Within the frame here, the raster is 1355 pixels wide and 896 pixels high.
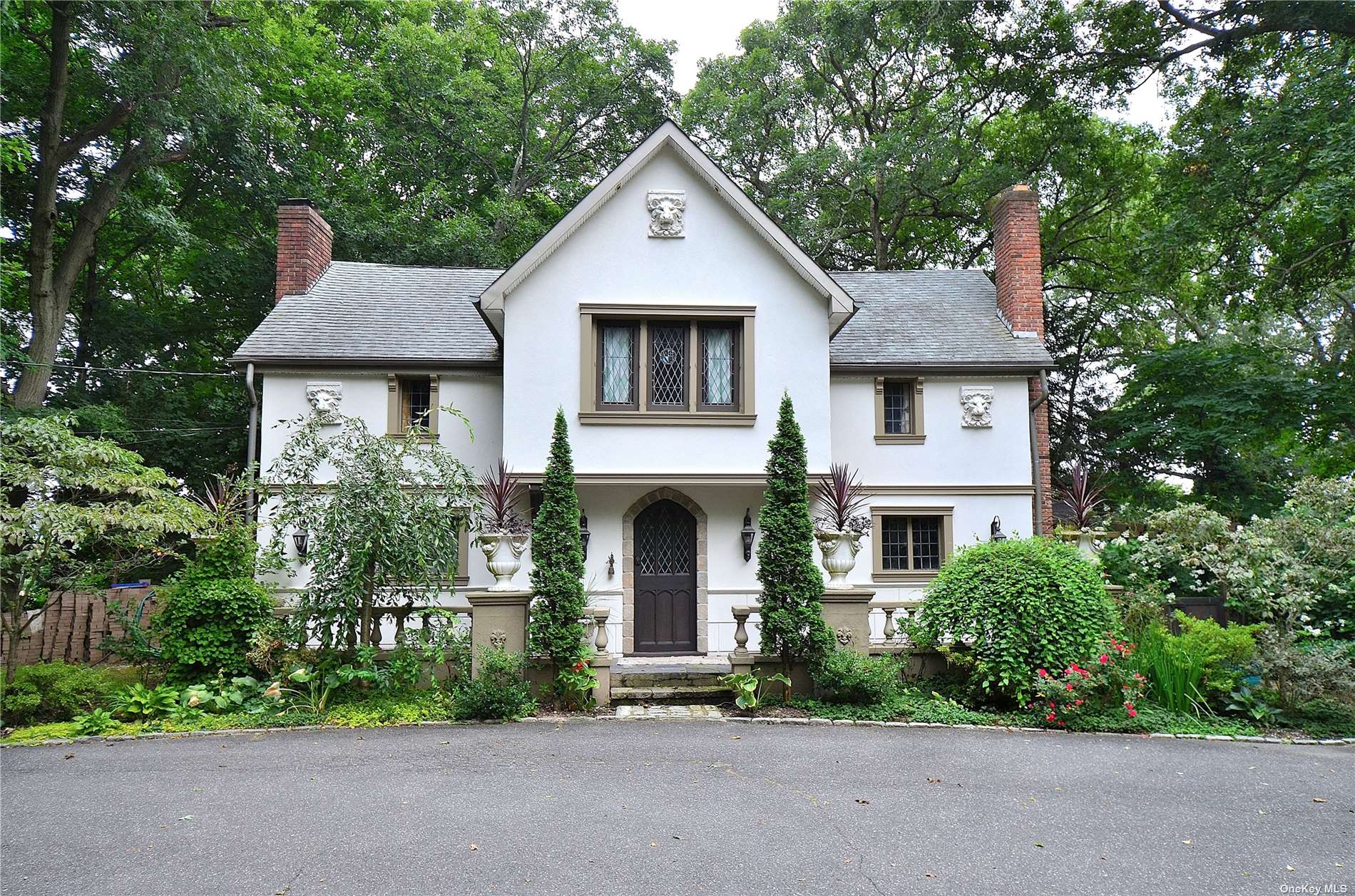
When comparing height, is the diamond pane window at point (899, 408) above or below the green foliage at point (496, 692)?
above

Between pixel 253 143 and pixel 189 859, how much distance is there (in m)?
22.4

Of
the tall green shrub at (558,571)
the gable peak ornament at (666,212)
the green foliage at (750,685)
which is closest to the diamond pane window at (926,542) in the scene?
the green foliage at (750,685)

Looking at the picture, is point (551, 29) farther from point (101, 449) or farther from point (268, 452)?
point (101, 449)

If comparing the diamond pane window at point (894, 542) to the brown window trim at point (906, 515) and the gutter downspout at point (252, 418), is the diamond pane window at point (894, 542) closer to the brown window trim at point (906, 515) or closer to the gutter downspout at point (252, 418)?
the brown window trim at point (906, 515)

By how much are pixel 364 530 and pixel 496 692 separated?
2.46m

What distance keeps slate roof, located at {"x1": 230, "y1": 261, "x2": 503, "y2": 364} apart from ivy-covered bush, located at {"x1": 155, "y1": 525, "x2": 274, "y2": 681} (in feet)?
16.4

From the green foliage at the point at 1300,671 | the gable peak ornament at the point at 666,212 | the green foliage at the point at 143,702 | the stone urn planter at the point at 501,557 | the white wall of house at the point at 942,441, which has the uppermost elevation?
the gable peak ornament at the point at 666,212

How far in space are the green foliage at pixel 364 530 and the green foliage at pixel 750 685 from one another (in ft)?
12.6

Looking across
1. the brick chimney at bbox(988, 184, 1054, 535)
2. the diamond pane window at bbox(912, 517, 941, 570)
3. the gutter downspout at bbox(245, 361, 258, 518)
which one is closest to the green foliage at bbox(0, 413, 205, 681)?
the gutter downspout at bbox(245, 361, 258, 518)

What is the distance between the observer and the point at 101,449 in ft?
32.7

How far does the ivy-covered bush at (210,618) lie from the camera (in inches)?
398

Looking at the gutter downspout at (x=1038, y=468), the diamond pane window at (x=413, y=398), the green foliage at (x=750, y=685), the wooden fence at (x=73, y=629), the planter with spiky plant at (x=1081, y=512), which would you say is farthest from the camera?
the gutter downspout at (x=1038, y=468)

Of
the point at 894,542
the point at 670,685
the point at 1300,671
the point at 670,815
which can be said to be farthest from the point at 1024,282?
the point at 670,815

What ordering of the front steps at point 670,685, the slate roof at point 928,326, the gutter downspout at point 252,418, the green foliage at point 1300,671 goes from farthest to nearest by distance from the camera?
the slate roof at point 928,326 → the gutter downspout at point 252,418 → the front steps at point 670,685 → the green foliage at point 1300,671
